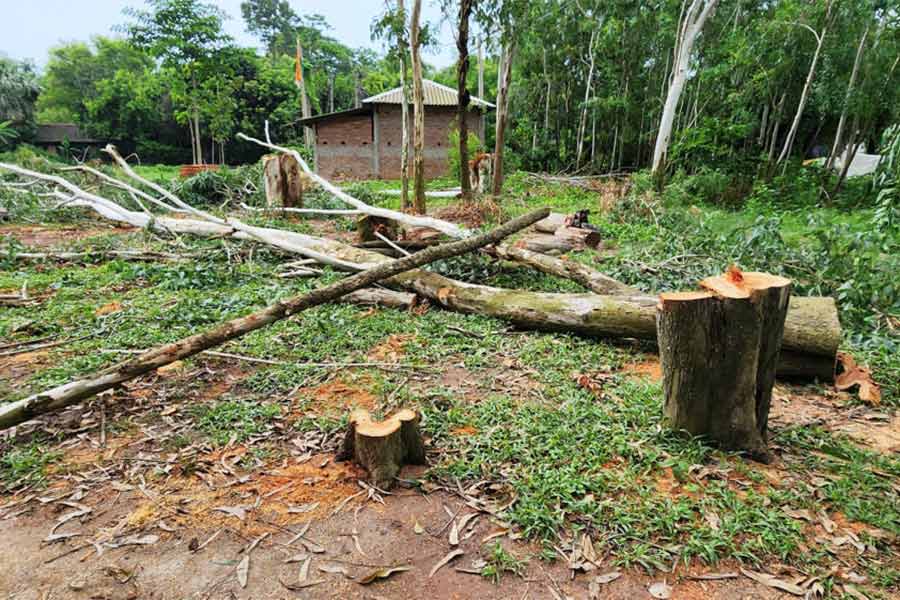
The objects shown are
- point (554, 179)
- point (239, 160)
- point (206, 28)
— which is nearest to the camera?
point (554, 179)

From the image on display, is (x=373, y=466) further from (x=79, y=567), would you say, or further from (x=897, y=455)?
(x=897, y=455)

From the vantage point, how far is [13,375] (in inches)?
139

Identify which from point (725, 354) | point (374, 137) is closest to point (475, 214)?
point (725, 354)

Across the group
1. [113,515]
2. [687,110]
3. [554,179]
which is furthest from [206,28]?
[113,515]

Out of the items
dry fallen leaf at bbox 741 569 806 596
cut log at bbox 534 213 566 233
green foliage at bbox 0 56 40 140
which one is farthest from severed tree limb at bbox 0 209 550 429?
green foliage at bbox 0 56 40 140

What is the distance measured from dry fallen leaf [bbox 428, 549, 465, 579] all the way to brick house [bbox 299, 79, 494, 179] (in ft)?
68.8

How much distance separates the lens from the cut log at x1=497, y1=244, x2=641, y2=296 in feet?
16.0

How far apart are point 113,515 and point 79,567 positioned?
0.31 meters

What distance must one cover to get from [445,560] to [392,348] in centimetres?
228

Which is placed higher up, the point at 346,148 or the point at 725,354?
the point at 346,148

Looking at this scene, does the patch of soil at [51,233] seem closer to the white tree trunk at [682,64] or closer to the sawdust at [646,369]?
the sawdust at [646,369]

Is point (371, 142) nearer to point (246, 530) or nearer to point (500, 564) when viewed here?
point (246, 530)

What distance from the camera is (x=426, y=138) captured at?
2259 cm

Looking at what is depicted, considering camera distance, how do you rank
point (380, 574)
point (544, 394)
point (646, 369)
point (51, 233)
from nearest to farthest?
1. point (380, 574)
2. point (544, 394)
3. point (646, 369)
4. point (51, 233)
